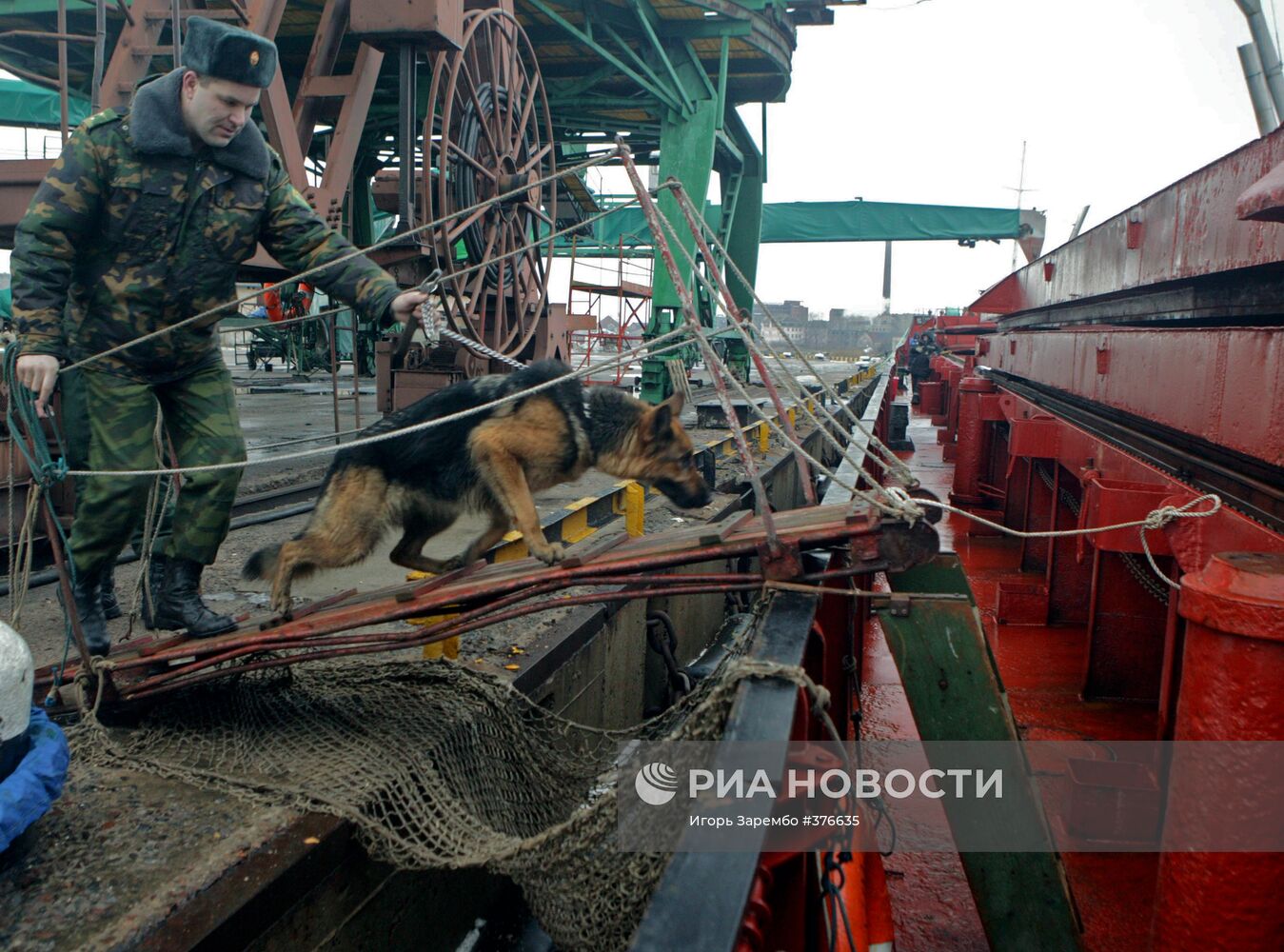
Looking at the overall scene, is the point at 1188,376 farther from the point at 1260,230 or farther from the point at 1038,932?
the point at 1038,932

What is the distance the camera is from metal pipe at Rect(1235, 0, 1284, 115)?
11.5ft

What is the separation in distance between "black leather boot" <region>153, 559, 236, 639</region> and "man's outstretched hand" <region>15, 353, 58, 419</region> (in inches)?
28.5

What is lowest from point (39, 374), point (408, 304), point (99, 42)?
point (39, 374)

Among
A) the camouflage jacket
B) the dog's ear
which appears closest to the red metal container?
the dog's ear

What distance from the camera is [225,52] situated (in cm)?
268

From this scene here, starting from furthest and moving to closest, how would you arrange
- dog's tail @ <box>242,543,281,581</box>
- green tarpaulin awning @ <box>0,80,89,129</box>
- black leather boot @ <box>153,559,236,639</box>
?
green tarpaulin awning @ <box>0,80,89,129</box>, dog's tail @ <box>242,543,281,581</box>, black leather boot @ <box>153,559,236,639</box>

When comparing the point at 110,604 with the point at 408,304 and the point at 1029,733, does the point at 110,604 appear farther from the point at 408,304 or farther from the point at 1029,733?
the point at 1029,733

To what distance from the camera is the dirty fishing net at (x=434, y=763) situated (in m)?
2.08

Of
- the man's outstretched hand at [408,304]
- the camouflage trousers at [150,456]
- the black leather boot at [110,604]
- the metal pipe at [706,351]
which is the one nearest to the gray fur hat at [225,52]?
the man's outstretched hand at [408,304]

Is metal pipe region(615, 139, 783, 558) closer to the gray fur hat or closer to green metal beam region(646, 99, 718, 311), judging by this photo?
the gray fur hat

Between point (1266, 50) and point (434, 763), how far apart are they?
4.35 metres

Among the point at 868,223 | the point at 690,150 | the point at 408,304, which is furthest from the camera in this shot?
the point at 868,223

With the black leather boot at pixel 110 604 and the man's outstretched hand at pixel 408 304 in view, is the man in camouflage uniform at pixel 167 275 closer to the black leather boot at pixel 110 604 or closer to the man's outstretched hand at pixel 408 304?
the man's outstretched hand at pixel 408 304

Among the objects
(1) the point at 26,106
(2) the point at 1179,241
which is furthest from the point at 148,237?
(1) the point at 26,106
